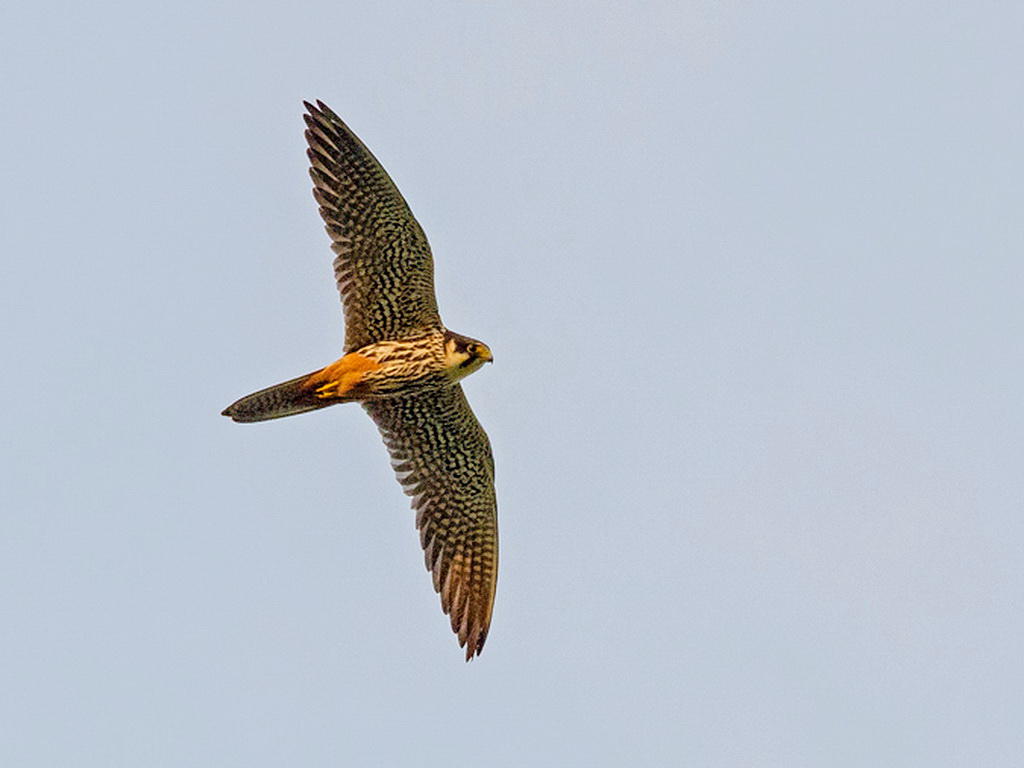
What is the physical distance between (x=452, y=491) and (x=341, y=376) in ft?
6.71

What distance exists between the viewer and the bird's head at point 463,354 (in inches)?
726

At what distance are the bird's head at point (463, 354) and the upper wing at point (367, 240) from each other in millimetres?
371

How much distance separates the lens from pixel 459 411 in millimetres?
19297

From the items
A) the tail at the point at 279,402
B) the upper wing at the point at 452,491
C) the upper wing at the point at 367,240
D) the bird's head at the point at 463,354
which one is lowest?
the upper wing at the point at 452,491

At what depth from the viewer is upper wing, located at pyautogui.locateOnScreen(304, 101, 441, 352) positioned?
18.5 meters

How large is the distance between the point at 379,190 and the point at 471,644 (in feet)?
15.9

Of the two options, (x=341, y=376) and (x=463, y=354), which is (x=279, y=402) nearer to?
(x=341, y=376)

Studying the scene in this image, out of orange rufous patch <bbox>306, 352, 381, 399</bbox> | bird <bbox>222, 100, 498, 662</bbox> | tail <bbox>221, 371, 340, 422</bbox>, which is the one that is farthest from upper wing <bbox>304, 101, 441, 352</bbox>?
tail <bbox>221, 371, 340, 422</bbox>

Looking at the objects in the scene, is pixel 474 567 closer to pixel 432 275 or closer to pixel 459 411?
pixel 459 411

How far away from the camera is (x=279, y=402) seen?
18219 millimetres

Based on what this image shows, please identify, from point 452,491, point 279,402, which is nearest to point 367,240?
point 279,402

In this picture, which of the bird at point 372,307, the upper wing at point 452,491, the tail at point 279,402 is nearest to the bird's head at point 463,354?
the bird at point 372,307

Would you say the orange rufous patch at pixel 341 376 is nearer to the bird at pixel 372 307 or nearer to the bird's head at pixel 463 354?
the bird at pixel 372 307

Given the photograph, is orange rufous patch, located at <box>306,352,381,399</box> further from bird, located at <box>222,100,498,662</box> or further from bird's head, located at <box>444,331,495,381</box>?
bird's head, located at <box>444,331,495,381</box>
